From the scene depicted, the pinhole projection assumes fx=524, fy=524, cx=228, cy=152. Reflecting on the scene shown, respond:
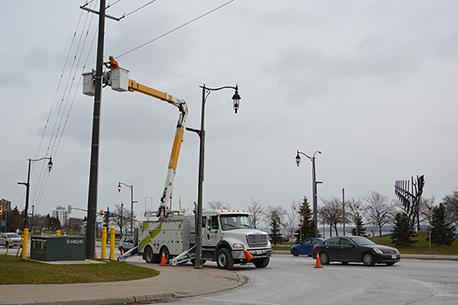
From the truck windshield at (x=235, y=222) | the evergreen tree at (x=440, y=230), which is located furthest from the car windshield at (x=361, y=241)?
the evergreen tree at (x=440, y=230)

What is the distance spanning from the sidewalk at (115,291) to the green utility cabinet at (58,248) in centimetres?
427

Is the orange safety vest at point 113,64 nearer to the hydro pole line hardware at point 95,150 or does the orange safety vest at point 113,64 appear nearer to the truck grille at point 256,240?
the hydro pole line hardware at point 95,150

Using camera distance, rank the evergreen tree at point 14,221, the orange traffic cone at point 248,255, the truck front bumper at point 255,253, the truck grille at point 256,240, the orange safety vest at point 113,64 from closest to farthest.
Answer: the orange traffic cone at point 248,255, the truck front bumper at point 255,253, the truck grille at point 256,240, the orange safety vest at point 113,64, the evergreen tree at point 14,221

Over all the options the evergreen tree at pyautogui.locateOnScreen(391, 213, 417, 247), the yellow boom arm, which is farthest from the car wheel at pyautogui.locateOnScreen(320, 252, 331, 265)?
the evergreen tree at pyautogui.locateOnScreen(391, 213, 417, 247)

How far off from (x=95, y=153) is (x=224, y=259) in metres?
7.42

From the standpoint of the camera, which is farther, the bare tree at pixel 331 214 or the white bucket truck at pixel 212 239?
the bare tree at pixel 331 214

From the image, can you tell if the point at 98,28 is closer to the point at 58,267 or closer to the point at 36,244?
the point at 36,244

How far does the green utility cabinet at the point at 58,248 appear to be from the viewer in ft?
64.5

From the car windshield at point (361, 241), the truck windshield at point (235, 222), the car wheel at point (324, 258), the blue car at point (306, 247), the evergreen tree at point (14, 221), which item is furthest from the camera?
the evergreen tree at point (14, 221)

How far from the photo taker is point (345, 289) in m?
15.2

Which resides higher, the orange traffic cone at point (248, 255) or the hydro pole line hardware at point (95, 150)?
the hydro pole line hardware at point (95, 150)

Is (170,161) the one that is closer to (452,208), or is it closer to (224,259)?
(224,259)

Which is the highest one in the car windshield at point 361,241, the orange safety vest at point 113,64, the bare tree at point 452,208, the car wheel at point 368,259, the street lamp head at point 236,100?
the orange safety vest at point 113,64

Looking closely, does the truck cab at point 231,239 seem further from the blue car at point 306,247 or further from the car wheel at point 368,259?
the blue car at point 306,247
